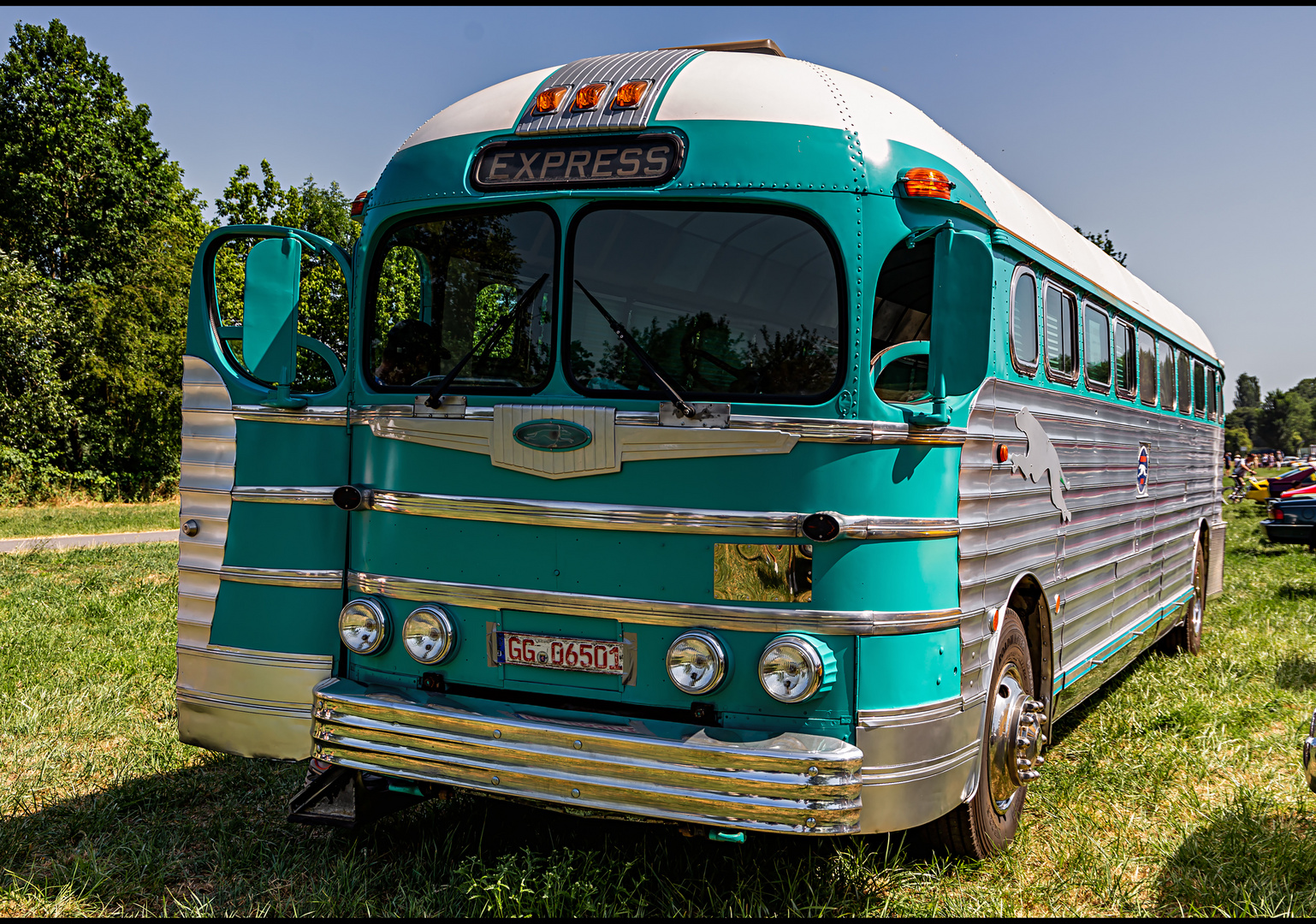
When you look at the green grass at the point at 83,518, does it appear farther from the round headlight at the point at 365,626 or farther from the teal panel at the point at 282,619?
the round headlight at the point at 365,626

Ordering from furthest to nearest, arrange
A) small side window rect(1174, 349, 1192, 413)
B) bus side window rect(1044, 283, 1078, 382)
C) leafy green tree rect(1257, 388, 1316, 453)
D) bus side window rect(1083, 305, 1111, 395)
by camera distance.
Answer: leafy green tree rect(1257, 388, 1316, 453)
small side window rect(1174, 349, 1192, 413)
bus side window rect(1083, 305, 1111, 395)
bus side window rect(1044, 283, 1078, 382)

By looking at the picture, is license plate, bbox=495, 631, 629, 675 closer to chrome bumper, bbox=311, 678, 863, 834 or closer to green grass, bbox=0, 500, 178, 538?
chrome bumper, bbox=311, 678, 863, 834

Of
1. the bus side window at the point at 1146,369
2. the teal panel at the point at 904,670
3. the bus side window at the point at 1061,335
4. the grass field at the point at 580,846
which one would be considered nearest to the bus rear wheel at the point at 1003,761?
the grass field at the point at 580,846

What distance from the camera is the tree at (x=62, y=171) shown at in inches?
1185

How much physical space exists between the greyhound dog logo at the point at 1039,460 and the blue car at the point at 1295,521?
1609cm

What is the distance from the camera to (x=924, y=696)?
3.63m

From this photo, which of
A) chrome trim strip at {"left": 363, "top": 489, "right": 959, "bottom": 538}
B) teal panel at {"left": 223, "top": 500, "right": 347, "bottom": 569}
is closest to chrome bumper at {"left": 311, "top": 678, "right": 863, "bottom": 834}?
teal panel at {"left": 223, "top": 500, "right": 347, "bottom": 569}

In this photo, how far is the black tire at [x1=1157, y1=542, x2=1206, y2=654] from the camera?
9312 millimetres

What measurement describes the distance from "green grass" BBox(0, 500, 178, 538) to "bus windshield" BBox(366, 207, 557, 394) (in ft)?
52.4

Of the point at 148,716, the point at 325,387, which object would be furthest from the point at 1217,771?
the point at 148,716

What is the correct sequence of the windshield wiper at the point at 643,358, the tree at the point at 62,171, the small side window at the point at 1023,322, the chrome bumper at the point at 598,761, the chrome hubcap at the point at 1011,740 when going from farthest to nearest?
1. the tree at the point at 62,171
2. the small side window at the point at 1023,322
3. the chrome hubcap at the point at 1011,740
4. the windshield wiper at the point at 643,358
5. the chrome bumper at the point at 598,761

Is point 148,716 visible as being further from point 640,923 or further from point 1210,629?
point 1210,629

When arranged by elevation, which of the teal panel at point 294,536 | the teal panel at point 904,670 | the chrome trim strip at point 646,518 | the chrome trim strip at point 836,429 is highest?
the chrome trim strip at point 836,429

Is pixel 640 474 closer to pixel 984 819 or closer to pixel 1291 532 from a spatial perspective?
pixel 984 819
